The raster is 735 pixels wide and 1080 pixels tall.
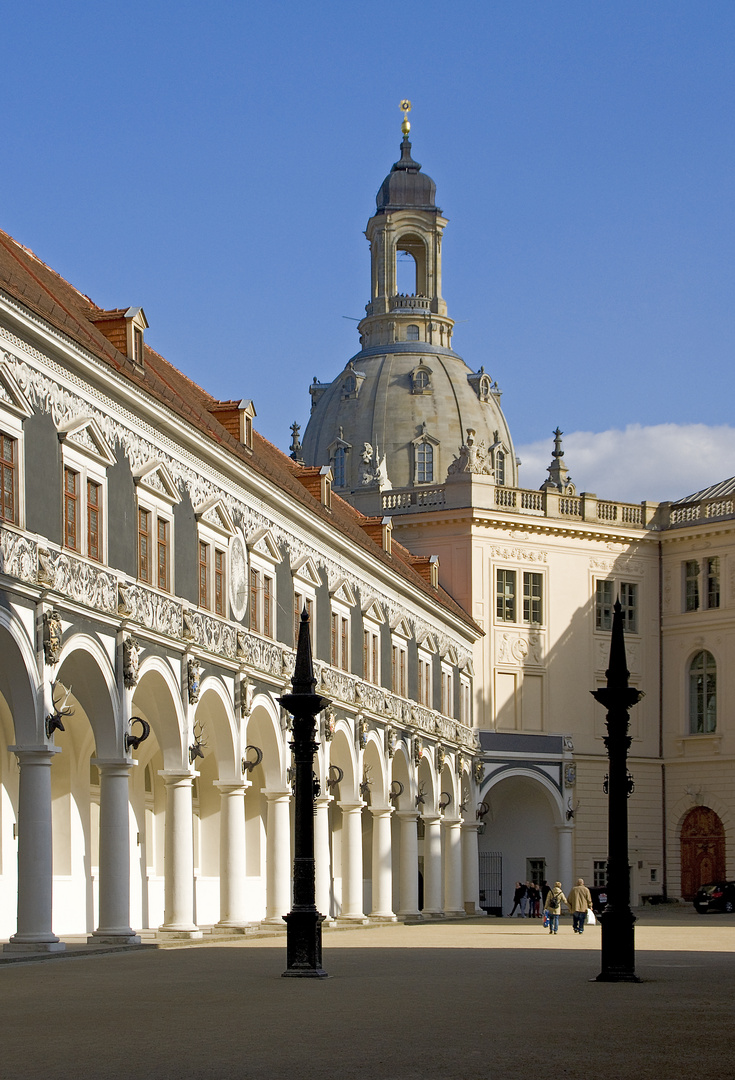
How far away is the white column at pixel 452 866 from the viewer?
54.8 meters

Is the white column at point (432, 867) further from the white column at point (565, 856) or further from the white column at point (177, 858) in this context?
the white column at point (177, 858)

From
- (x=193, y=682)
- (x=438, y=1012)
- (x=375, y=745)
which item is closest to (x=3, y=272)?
(x=193, y=682)

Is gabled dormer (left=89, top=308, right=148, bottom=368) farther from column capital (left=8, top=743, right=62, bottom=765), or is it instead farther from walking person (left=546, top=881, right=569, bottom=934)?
walking person (left=546, top=881, right=569, bottom=934)

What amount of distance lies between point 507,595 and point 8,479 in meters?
38.6

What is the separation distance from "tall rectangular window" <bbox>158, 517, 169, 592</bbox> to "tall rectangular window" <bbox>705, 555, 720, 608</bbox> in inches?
1395

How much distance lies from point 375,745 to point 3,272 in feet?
75.5

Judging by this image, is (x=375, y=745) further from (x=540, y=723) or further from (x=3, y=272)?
(x=3, y=272)

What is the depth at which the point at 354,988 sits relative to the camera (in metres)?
18.7

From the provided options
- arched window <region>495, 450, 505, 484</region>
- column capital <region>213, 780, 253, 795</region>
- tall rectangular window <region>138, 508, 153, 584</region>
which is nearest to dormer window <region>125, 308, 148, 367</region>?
tall rectangular window <region>138, 508, 153, 584</region>

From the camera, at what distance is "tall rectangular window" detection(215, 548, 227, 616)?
112ft

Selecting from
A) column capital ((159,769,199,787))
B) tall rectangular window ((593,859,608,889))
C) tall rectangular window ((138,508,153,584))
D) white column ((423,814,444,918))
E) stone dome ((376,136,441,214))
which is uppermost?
stone dome ((376,136,441,214))

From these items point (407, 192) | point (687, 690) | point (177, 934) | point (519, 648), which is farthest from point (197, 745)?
point (407, 192)

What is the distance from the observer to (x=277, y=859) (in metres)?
37.3

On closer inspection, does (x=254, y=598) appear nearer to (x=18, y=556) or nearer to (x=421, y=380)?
(x=18, y=556)
